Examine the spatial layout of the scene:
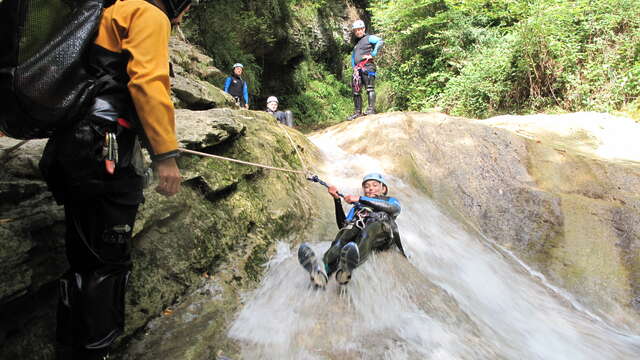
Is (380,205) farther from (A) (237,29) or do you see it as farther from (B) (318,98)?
(B) (318,98)

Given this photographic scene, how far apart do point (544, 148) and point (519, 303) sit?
164 inches

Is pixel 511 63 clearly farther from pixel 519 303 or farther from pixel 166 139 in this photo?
pixel 166 139

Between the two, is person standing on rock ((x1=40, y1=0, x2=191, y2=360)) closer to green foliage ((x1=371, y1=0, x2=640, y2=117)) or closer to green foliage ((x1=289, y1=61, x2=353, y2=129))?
green foliage ((x1=371, y1=0, x2=640, y2=117))

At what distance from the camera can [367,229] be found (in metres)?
4.09

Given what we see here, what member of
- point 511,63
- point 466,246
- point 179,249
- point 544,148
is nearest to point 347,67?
point 511,63

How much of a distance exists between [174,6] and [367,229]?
2.86 metres

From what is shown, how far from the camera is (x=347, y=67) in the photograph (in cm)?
2420

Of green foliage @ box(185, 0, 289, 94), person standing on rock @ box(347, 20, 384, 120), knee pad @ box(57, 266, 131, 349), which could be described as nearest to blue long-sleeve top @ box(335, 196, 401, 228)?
knee pad @ box(57, 266, 131, 349)

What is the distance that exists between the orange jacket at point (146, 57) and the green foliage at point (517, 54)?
39.4 ft

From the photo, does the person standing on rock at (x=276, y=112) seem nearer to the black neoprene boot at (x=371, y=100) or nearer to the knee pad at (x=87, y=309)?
A: the black neoprene boot at (x=371, y=100)

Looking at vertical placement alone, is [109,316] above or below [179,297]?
above

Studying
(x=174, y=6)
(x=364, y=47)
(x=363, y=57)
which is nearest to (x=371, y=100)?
(x=363, y=57)

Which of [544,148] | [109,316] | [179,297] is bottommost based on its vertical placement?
[544,148]

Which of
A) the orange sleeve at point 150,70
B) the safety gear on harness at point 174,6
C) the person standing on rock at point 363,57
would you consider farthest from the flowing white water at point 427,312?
the person standing on rock at point 363,57
